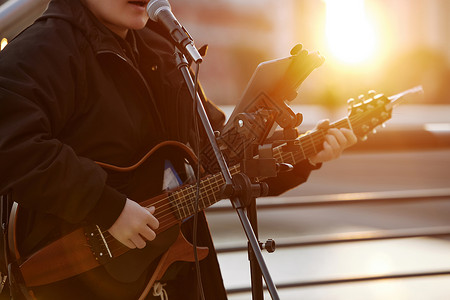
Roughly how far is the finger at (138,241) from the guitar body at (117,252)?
0.39ft

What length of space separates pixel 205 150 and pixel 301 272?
284 centimetres

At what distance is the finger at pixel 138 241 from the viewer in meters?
1.60

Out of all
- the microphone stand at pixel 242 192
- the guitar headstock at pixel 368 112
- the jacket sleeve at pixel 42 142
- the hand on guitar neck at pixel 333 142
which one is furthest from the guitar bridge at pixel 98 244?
the guitar headstock at pixel 368 112

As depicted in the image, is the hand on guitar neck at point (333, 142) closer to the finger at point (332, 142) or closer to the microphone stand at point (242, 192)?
the finger at point (332, 142)

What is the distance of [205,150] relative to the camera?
152cm

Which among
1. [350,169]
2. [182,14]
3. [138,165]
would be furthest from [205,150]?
[350,169]

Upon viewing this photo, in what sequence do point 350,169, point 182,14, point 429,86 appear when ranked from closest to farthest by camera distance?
point 182,14 < point 350,169 < point 429,86

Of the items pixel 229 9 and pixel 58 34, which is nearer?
pixel 58 34

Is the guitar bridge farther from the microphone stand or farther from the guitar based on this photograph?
the microphone stand

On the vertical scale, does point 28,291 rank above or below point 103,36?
below

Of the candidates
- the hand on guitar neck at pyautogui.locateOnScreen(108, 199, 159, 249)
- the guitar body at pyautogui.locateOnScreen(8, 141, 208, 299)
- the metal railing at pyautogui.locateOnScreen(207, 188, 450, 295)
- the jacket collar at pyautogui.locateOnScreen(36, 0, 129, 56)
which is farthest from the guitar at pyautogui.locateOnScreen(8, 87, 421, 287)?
the metal railing at pyautogui.locateOnScreen(207, 188, 450, 295)

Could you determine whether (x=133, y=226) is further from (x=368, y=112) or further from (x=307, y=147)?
(x=368, y=112)

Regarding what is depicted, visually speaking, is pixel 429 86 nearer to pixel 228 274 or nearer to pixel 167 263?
pixel 228 274

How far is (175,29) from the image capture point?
1.43 m
